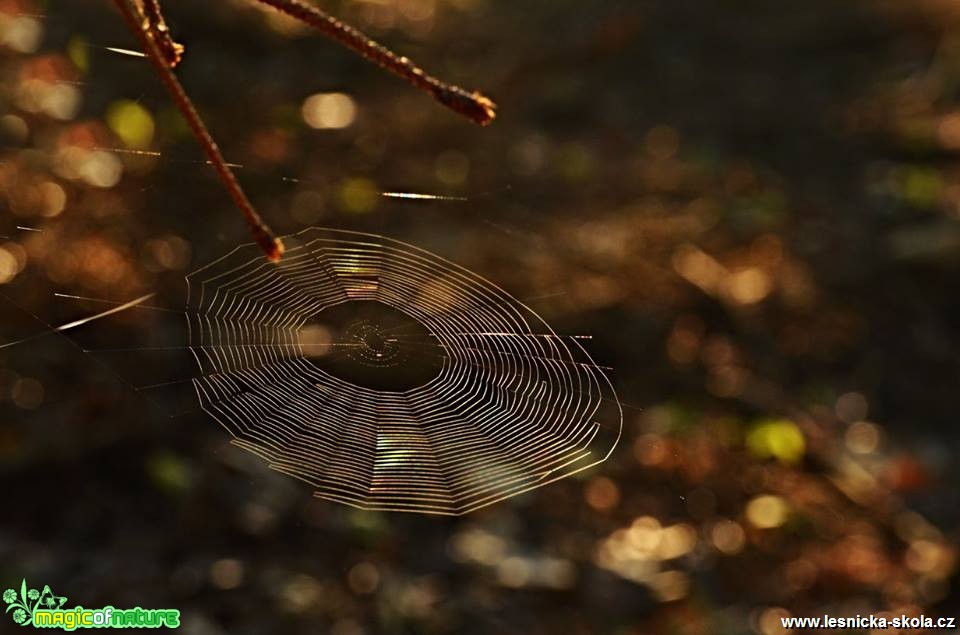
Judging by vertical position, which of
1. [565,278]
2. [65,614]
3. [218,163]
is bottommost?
[65,614]

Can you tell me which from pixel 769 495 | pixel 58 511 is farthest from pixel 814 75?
pixel 58 511

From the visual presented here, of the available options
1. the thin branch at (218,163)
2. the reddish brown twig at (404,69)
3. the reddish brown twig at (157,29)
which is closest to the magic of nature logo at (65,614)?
the reddish brown twig at (157,29)

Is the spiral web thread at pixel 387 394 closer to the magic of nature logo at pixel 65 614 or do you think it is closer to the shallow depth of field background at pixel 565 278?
the shallow depth of field background at pixel 565 278

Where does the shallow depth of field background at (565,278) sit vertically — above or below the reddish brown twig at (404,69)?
below

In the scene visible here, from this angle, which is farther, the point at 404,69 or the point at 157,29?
the point at 157,29

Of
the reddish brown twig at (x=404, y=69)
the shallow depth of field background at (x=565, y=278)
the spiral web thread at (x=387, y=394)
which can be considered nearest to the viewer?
the reddish brown twig at (x=404, y=69)

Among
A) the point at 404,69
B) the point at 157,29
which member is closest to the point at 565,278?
the point at 157,29

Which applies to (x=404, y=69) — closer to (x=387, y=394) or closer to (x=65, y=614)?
(x=387, y=394)

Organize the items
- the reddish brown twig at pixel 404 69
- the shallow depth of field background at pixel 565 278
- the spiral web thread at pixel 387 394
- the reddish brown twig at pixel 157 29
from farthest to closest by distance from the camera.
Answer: the shallow depth of field background at pixel 565 278
the spiral web thread at pixel 387 394
the reddish brown twig at pixel 157 29
the reddish brown twig at pixel 404 69
